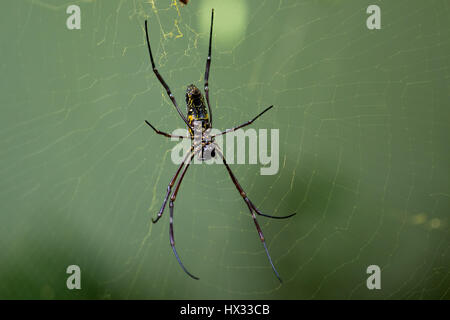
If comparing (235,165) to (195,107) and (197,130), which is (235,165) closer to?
(197,130)

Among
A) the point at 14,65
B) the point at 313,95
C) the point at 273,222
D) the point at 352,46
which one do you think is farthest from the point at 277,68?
the point at 14,65

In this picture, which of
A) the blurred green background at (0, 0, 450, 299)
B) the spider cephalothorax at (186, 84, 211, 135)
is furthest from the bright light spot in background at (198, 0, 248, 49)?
the spider cephalothorax at (186, 84, 211, 135)

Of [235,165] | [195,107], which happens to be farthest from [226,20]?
[235,165]

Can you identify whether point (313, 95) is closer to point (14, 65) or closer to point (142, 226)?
point (142, 226)

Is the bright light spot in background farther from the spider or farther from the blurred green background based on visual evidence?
the spider

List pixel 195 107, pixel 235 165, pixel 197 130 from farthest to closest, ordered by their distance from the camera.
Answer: pixel 235 165, pixel 197 130, pixel 195 107

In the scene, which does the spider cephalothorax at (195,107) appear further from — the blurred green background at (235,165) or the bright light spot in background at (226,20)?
the bright light spot in background at (226,20)
